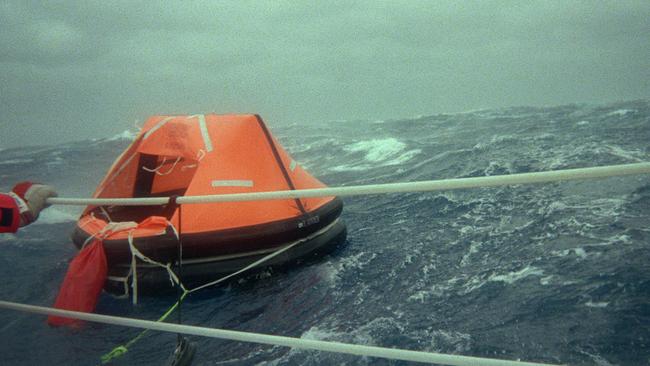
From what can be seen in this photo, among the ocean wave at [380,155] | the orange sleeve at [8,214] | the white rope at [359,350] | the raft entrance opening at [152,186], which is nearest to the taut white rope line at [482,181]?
the white rope at [359,350]

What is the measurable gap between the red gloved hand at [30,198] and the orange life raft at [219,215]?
1581mm

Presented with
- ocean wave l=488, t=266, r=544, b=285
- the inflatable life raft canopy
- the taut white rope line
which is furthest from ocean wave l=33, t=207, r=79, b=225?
ocean wave l=488, t=266, r=544, b=285

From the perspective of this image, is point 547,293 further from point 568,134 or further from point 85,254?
point 568,134

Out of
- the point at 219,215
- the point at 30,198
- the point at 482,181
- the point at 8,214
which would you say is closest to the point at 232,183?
the point at 219,215

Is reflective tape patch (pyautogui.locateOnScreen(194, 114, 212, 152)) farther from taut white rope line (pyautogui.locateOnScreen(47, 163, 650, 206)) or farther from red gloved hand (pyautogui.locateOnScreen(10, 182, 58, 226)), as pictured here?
taut white rope line (pyautogui.locateOnScreen(47, 163, 650, 206))

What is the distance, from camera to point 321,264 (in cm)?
470

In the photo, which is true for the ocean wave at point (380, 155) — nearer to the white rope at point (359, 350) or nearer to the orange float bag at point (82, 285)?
the orange float bag at point (82, 285)

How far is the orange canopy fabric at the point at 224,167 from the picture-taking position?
420 centimetres

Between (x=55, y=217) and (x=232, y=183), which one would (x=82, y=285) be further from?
(x=55, y=217)

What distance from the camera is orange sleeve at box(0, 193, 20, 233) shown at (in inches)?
77.7

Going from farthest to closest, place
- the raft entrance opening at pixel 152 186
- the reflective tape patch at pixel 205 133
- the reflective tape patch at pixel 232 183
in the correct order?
the raft entrance opening at pixel 152 186 → the reflective tape patch at pixel 205 133 → the reflective tape patch at pixel 232 183

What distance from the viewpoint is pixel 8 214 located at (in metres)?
1.98

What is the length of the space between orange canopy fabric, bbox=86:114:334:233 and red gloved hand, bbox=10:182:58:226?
1.77 metres

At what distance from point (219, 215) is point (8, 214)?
2.24m
